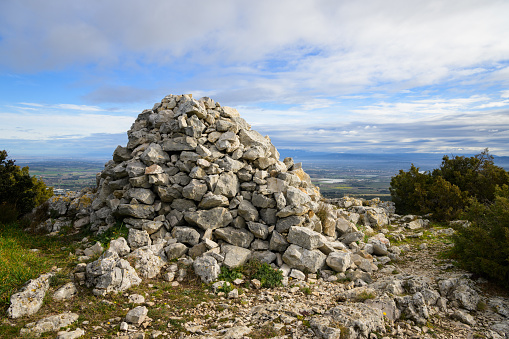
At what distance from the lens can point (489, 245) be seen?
930 centimetres

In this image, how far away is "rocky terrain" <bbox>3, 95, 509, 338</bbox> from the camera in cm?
694

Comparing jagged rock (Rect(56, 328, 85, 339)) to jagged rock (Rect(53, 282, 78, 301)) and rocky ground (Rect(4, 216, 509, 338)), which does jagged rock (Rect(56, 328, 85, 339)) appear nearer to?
rocky ground (Rect(4, 216, 509, 338))

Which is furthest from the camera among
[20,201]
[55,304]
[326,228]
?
[20,201]

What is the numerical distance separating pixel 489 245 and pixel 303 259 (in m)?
5.94

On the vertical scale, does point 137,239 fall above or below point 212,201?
below

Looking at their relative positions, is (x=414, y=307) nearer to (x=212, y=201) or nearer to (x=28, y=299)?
(x=212, y=201)

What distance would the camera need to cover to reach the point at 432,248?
13.2 m

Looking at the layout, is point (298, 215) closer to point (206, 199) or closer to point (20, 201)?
point (206, 199)

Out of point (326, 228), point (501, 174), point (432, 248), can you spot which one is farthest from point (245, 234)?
point (501, 174)

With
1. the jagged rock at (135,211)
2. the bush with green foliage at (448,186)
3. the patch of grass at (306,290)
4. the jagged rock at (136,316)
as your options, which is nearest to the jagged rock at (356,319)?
the patch of grass at (306,290)

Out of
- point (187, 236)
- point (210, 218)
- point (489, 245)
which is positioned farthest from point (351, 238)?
point (187, 236)

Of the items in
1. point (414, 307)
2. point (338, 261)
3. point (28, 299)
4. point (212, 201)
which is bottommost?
point (414, 307)

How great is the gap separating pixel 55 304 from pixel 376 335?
7.84 metres

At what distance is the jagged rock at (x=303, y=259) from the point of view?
33.1ft
